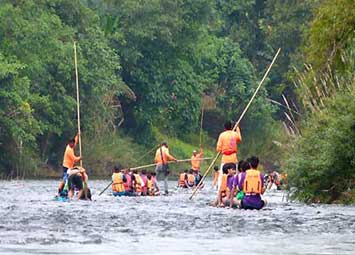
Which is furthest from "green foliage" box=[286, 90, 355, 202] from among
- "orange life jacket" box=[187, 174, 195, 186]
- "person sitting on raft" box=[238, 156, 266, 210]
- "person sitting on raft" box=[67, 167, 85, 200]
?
"orange life jacket" box=[187, 174, 195, 186]

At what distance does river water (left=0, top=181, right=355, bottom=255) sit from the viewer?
1798 centimetres

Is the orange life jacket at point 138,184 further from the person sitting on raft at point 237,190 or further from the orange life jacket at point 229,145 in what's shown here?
the person sitting on raft at point 237,190

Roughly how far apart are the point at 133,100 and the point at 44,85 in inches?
473

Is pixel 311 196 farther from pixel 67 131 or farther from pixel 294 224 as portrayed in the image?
pixel 67 131

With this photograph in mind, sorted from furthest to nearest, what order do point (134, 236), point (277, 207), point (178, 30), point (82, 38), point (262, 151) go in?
point (262, 151)
point (178, 30)
point (82, 38)
point (277, 207)
point (134, 236)

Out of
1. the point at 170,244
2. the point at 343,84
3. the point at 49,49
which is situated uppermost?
the point at 49,49

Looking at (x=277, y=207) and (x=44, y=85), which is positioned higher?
(x=44, y=85)

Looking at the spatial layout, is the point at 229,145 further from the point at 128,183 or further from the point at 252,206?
the point at 128,183

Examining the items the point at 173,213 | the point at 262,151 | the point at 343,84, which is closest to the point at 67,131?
the point at 262,151

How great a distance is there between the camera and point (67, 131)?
67.4 meters

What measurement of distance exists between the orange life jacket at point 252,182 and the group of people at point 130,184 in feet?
33.0

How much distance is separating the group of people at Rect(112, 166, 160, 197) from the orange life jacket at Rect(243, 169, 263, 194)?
10049mm

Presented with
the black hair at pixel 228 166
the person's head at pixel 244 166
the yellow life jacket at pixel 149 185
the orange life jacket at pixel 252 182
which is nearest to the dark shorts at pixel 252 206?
the orange life jacket at pixel 252 182

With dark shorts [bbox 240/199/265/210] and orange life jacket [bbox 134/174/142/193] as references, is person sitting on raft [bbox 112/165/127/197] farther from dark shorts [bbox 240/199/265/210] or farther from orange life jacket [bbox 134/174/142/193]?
dark shorts [bbox 240/199/265/210]
